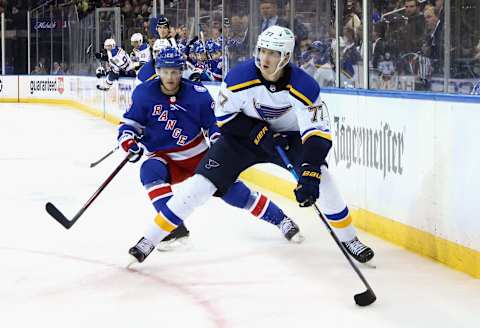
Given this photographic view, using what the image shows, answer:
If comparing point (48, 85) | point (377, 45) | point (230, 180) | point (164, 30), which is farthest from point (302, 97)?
point (48, 85)

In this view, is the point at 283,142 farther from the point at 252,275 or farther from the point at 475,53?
the point at 475,53

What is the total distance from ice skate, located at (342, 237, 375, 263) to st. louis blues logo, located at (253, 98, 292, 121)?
0.65m

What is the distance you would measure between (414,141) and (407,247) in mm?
510

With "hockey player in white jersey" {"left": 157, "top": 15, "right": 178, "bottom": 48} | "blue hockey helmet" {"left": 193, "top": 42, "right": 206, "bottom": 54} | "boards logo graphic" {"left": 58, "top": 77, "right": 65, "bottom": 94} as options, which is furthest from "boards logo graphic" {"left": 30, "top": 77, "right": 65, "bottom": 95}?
"hockey player in white jersey" {"left": 157, "top": 15, "right": 178, "bottom": 48}

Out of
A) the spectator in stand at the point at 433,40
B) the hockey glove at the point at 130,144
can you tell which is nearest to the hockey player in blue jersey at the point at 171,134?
the hockey glove at the point at 130,144

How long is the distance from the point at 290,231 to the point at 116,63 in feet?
31.7

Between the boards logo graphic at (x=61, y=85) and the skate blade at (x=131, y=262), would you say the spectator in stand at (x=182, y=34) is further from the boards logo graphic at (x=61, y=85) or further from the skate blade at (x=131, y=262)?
the boards logo graphic at (x=61, y=85)

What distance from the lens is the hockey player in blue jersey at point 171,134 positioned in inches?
171

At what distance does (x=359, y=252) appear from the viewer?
13.1 ft

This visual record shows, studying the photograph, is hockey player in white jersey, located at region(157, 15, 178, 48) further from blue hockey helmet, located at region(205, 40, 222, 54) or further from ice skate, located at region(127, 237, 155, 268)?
ice skate, located at region(127, 237, 155, 268)

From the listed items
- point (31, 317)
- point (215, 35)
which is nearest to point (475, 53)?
point (31, 317)

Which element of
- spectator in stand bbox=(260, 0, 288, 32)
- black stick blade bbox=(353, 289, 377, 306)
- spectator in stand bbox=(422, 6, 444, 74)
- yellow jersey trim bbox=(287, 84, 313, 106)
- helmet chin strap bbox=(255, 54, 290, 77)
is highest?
spectator in stand bbox=(260, 0, 288, 32)

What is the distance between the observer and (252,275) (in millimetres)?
3840

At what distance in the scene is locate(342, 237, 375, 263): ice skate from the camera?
398 cm
